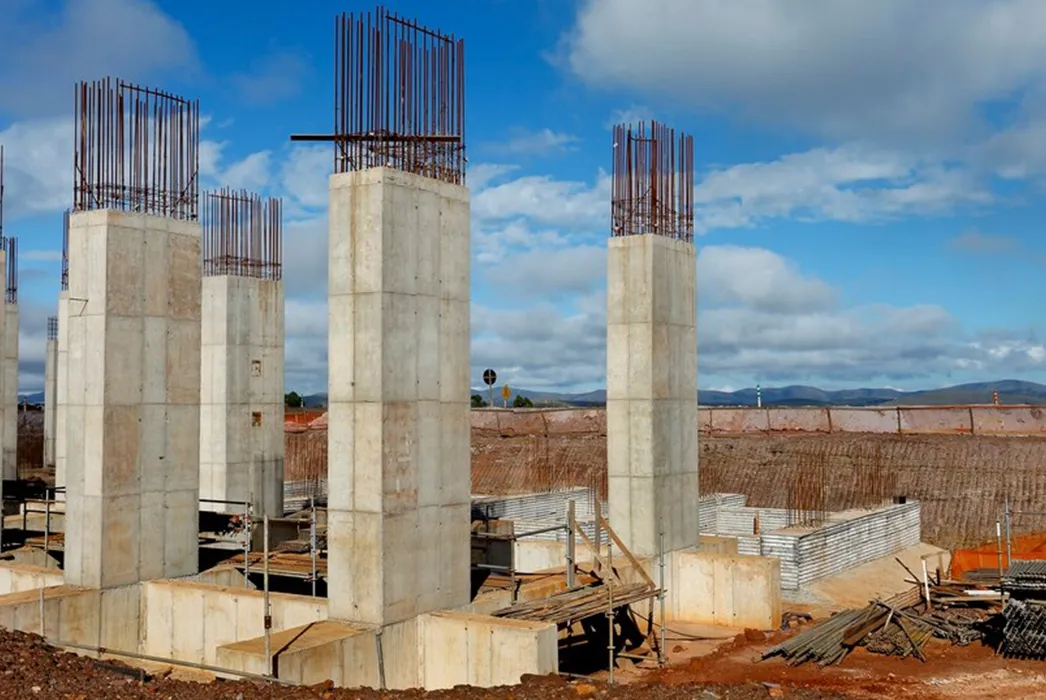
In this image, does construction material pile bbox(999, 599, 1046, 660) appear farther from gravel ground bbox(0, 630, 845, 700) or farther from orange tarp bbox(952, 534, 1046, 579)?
orange tarp bbox(952, 534, 1046, 579)

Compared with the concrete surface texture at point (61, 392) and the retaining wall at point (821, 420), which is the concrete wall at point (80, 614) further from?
the retaining wall at point (821, 420)

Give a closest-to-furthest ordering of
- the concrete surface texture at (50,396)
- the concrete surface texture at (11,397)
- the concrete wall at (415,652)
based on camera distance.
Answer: the concrete wall at (415,652), the concrete surface texture at (11,397), the concrete surface texture at (50,396)

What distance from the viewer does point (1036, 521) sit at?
3070 centimetres

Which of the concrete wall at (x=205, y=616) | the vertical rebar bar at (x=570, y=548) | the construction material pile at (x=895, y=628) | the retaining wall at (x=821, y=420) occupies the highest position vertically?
the retaining wall at (x=821, y=420)

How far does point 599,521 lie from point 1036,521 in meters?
19.4

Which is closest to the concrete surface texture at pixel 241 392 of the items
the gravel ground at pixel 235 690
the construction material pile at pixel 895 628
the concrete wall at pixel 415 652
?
the concrete wall at pixel 415 652

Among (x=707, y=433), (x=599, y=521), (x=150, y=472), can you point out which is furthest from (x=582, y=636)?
(x=707, y=433)

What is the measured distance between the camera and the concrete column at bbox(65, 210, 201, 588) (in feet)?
Answer: 55.3

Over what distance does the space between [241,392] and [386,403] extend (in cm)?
1187

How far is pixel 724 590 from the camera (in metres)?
19.6

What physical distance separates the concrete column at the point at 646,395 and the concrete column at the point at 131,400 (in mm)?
8101

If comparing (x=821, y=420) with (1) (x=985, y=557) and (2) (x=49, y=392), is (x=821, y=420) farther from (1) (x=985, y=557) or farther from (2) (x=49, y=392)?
(2) (x=49, y=392)

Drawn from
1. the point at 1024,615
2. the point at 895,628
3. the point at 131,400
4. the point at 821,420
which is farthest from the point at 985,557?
the point at 131,400

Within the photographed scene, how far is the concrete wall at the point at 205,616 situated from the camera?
51.0ft
